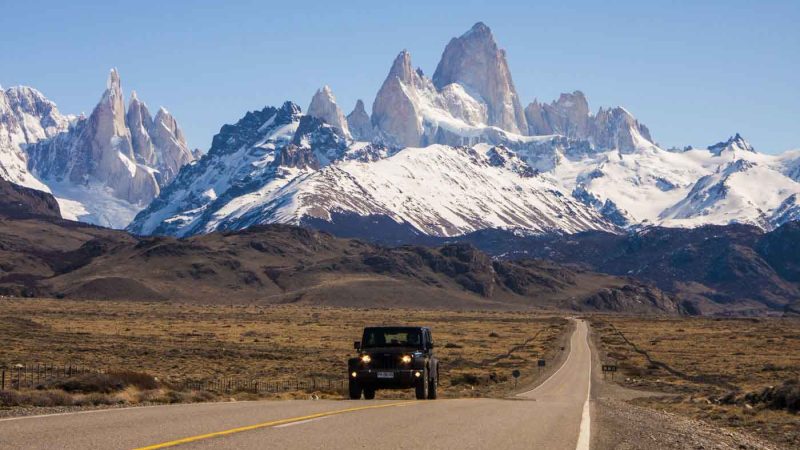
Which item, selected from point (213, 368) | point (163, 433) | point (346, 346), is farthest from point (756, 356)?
point (163, 433)

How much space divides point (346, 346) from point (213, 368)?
3560 centimetres

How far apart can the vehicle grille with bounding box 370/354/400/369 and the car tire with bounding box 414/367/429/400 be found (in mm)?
1085

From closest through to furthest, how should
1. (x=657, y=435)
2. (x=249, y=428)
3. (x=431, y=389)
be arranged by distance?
(x=249, y=428)
(x=657, y=435)
(x=431, y=389)

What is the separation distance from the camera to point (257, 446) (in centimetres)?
1928

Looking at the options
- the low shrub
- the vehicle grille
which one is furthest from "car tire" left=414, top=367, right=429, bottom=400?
the low shrub

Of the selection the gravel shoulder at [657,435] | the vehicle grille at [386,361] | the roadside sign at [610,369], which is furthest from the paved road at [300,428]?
the roadside sign at [610,369]

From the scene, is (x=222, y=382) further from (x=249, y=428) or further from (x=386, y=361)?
(x=249, y=428)

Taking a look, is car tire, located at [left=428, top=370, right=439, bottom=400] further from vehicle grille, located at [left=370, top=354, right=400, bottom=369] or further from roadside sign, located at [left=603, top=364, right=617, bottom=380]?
roadside sign, located at [left=603, top=364, right=617, bottom=380]

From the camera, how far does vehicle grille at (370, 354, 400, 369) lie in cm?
3816

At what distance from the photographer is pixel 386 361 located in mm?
38188

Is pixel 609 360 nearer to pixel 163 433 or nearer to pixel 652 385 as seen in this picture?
pixel 652 385

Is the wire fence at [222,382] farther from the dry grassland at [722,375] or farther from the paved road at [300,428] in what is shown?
the dry grassland at [722,375]

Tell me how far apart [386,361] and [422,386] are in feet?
5.41

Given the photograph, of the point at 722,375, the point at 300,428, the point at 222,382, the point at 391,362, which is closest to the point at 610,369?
the point at 722,375
